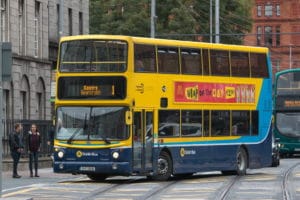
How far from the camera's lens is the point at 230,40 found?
8044 cm

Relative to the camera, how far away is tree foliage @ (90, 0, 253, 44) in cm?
7919

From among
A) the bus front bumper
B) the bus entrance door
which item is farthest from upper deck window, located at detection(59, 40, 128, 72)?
the bus front bumper

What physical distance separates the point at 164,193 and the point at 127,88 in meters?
4.16

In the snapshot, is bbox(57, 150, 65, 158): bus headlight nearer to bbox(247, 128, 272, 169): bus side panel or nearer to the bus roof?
the bus roof

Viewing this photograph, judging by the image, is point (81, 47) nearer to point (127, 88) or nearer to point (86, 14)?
point (127, 88)

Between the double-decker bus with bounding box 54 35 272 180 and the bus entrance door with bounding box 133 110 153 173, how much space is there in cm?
3

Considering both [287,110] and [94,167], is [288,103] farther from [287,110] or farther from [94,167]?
[94,167]

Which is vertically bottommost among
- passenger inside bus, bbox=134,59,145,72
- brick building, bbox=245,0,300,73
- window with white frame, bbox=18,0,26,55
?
passenger inside bus, bbox=134,59,145,72

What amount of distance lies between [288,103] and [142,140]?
24355 millimetres

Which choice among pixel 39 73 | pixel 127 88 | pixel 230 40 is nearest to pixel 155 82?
pixel 127 88

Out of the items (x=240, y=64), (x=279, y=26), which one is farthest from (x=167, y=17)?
(x=279, y=26)

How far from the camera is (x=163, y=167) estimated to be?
2989 cm

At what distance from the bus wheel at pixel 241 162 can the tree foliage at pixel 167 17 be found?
44543 mm

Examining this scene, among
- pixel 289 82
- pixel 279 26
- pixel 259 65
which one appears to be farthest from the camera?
pixel 279 26
